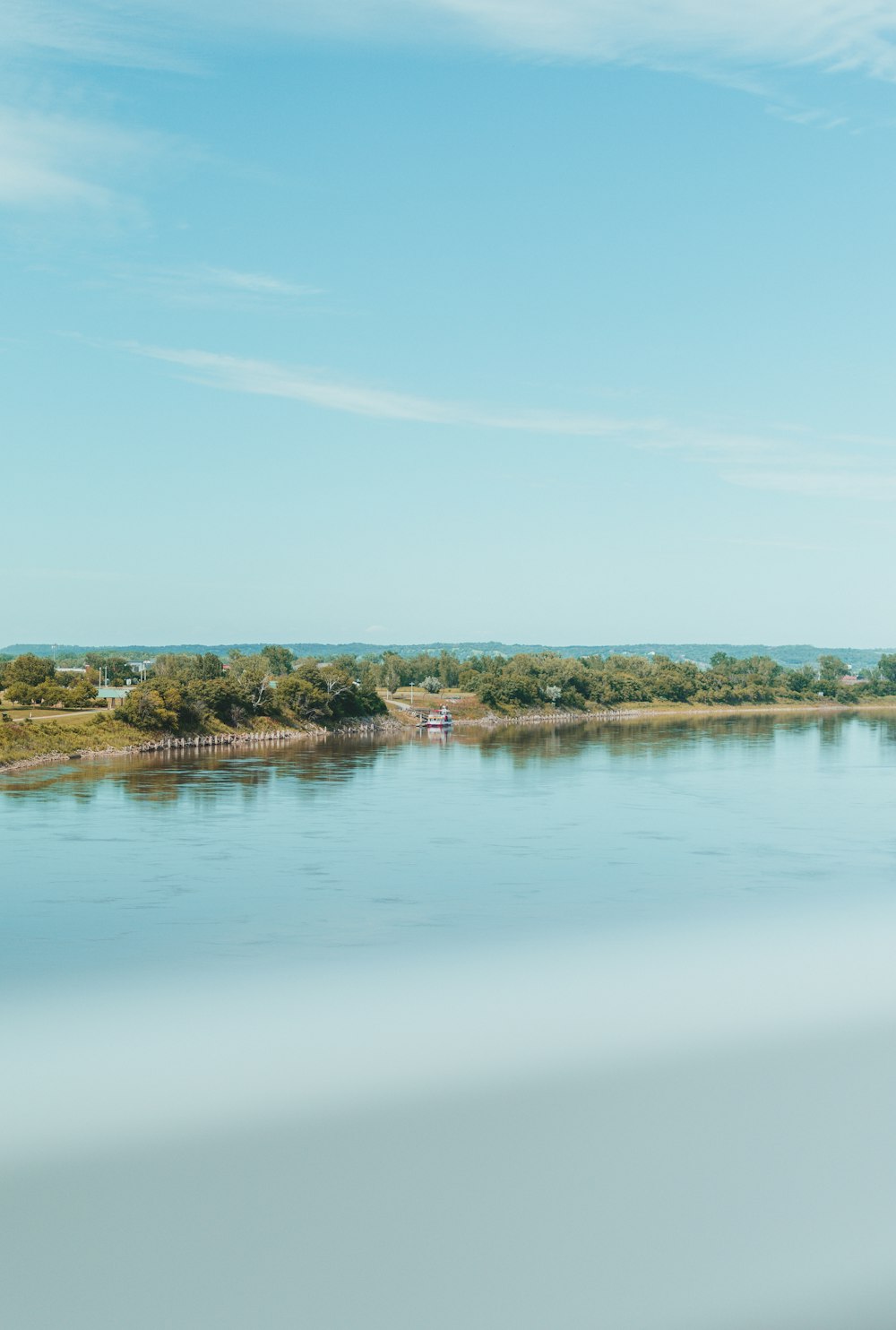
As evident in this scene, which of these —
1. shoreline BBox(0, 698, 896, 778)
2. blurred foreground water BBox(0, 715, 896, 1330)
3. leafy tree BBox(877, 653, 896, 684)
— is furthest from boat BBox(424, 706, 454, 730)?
leafy tree BBox(877, 653, 896, 684)

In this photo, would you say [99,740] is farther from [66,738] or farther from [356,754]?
[356,754]

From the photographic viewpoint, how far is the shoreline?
3082 centimetres

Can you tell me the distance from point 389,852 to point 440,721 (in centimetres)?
3746

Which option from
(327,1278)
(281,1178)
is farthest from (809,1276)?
(281,1178)

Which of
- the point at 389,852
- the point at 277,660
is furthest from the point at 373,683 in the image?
the point at 389,852

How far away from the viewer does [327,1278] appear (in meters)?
4.16

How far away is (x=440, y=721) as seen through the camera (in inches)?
2114

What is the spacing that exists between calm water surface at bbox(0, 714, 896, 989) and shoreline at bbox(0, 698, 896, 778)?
1368mm

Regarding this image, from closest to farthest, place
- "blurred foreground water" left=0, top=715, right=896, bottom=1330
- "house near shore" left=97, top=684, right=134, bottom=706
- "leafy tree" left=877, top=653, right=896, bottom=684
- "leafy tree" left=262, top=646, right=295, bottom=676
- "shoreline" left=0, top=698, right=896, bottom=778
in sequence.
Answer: "blurred foreground water" left=0, top=715, right=896, bottom=1330 → "shoreline" left=0, top=698, right=896, bottom=778 → "house near shore" left=97, top=684, right=134, bottom=706 → "leafy tree" left=262, top=646, right=295, bottom=676 → "leafy tree" left=877, top=653, right=896, bottom=684

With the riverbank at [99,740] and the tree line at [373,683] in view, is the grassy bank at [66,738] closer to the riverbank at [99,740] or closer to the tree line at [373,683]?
the riverbank at [99,740]

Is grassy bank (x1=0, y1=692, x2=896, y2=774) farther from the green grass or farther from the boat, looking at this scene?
the boat

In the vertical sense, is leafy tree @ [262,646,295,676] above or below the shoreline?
above

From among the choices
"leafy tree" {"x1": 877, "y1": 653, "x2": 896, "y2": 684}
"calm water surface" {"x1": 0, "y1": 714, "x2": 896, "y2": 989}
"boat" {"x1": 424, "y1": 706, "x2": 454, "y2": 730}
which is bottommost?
"calm water surface" {"x1": 0, "y1": 714, "x2": 896, "y2": 989}

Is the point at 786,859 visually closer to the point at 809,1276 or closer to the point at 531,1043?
the point at 531,1043
